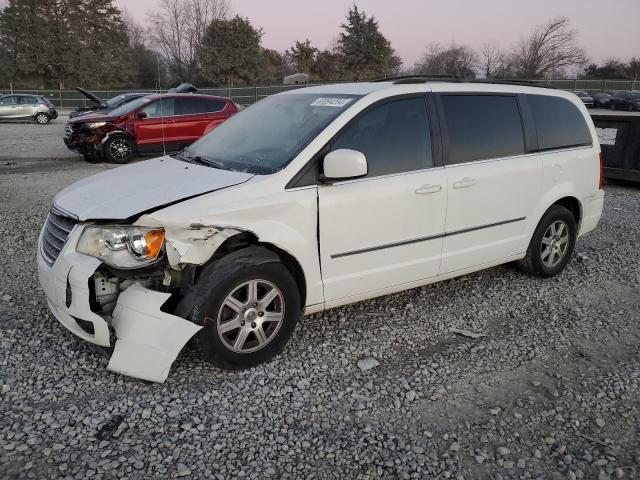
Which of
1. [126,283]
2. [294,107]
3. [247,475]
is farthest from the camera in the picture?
[294,107]

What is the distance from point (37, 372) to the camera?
3.29m

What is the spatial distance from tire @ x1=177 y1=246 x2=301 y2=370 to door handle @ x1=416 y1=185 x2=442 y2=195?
1.16 meters

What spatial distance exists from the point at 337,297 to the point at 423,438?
Answer: 3.90 ft

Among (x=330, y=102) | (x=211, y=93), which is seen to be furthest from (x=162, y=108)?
(x=211, y=93)

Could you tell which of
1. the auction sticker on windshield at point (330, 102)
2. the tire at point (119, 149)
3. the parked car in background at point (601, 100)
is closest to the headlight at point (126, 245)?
the auction sticker on windshield at point (330, 102)

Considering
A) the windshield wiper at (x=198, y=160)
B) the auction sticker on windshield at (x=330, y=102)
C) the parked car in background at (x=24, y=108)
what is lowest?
the windshield wiper at (x=198, y=160)

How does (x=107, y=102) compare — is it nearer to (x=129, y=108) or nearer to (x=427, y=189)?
(x=129, y=108)

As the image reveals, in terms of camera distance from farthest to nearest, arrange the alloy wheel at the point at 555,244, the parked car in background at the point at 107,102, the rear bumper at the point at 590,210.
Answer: the parked car in background at the point at 107,102 < the rear bumper at the point at 590,210 < the alloy wheel at the point at 555,244

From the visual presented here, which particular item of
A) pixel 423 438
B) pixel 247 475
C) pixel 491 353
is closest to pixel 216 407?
pixel 247 475

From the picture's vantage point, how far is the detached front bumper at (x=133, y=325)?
3043mm

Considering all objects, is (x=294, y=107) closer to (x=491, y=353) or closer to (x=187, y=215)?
(x=187, y=215)

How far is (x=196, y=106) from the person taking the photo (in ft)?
43.0

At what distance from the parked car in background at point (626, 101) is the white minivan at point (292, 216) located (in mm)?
32607

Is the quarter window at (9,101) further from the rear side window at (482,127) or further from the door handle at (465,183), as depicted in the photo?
the door handle at (465,183)
